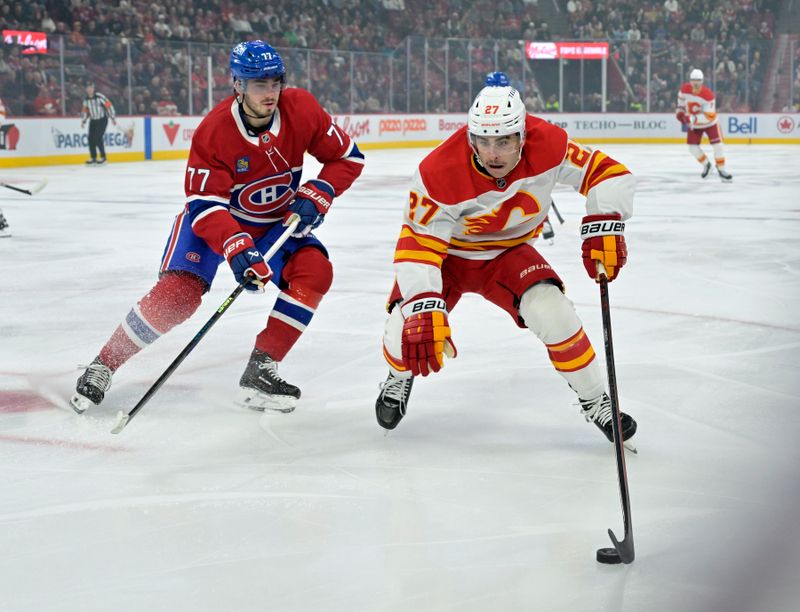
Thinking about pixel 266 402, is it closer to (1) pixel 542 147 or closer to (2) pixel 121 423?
(2) pixel 121 423

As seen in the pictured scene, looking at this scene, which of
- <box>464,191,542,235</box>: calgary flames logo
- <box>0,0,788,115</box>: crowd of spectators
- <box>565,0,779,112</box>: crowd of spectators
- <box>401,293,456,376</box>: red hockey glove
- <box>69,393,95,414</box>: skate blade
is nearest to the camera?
<box>401,293,456,376</box>: red hockey glove

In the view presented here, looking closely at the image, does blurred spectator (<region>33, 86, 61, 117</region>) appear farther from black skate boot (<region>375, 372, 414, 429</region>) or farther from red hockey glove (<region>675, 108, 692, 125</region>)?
black skate boot (<region>375, 372, 414, 429</region>)

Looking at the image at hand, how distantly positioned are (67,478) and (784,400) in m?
1.93

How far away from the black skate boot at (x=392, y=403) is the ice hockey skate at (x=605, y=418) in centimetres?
47

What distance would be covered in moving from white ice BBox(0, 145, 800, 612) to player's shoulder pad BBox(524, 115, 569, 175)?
2.26 ft

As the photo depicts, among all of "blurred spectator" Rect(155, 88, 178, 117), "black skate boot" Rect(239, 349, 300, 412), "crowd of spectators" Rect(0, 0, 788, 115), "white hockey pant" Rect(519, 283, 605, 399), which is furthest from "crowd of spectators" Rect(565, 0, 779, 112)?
"white hockey pant" Rect(519, 283, 605, 399)

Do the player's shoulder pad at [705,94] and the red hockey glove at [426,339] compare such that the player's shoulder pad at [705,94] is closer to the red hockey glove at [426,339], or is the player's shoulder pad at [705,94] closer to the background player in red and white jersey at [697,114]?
the background player in red and white jersey at [697,114]

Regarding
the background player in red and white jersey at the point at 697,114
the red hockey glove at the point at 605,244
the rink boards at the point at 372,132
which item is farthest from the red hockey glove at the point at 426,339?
the rink boards at the point at 372,132

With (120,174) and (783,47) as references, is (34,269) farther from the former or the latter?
(783,47)

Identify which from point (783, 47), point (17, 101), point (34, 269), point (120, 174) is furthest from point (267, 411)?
point (783, 47)

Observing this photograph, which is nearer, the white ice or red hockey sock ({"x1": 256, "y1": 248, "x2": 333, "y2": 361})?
the white ice

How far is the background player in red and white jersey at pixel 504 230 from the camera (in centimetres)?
246

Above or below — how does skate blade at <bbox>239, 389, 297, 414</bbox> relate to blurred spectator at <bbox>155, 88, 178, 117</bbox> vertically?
below

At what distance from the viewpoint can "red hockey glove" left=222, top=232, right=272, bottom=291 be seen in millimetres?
2865
